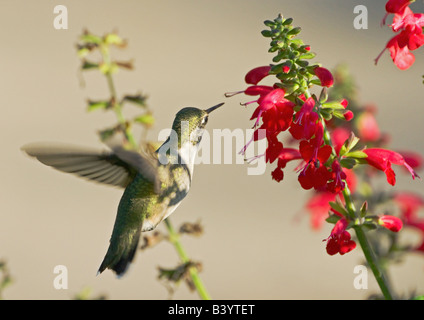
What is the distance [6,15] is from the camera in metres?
10.8

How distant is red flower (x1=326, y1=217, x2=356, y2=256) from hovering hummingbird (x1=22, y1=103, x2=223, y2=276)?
577mm

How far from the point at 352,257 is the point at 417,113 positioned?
10.2ft

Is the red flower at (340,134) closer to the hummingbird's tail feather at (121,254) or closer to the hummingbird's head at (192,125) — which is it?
the hummingbird's head at (192,125)

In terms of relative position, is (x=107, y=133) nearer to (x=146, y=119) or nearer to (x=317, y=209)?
(x=146, y=119)

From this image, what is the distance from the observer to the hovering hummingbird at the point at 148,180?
2.04 metres

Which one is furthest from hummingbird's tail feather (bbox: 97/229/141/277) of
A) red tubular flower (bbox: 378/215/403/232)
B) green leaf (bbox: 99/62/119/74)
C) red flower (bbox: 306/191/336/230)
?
red flower (bbox: 306/191/336/230)

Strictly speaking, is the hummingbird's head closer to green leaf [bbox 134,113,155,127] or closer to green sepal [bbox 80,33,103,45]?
green leaf [bbox 134,113,155,127]

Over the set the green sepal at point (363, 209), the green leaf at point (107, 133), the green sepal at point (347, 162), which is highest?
the green leaf at point (107, 133)

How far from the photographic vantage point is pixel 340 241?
1632 mm

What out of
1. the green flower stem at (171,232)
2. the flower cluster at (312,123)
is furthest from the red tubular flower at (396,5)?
the green flower stem at (171,232)

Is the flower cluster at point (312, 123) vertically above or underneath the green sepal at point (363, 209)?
above

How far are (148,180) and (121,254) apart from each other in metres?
0.24

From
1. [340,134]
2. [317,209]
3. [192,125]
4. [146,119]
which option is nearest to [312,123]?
[192,125]

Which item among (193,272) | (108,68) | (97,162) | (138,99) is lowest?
(193,272)
